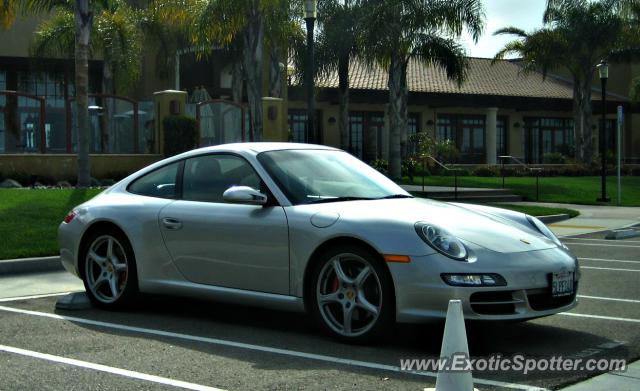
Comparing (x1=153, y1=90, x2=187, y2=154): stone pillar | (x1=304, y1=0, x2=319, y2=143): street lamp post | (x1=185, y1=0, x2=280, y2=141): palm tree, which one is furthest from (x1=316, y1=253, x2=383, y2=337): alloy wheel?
(x1=153, y1=90, x2=187, y2=154): stone pillar

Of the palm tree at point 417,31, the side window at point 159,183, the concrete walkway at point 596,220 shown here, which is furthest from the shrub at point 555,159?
the side window at point 159,183

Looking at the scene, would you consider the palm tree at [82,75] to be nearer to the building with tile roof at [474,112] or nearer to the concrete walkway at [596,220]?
the concrete walkway at [596,220]

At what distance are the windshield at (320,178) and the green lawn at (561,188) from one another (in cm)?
2085

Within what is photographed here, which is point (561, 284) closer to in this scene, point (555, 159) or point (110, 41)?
point (110, 41)

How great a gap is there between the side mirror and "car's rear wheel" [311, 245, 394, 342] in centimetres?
76

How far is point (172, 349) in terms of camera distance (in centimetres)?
630

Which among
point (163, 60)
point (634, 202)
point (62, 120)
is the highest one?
point (163, 60)

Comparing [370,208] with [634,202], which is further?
[634,202]

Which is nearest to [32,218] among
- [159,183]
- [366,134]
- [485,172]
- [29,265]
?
[29,265]

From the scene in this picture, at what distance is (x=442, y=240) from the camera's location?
611 centimetres

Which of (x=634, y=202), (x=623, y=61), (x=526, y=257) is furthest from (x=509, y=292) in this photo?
(x=623, y=61)

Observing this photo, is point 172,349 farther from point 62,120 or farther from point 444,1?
point 444,1

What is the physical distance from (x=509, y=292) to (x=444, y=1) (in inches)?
944

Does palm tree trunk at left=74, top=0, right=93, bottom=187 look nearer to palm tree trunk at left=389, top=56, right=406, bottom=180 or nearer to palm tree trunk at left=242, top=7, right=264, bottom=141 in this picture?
palm tree trunk at left=242, top=7, right=264, bottom=141
